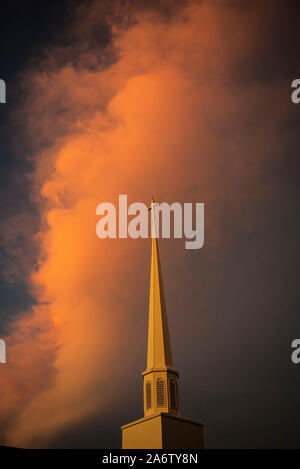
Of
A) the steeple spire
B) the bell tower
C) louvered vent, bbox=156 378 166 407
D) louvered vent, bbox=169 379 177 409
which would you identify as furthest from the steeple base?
the steeple spire

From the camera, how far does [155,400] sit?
3978cm

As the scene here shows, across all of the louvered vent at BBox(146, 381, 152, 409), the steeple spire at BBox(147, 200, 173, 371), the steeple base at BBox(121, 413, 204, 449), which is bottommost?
the steeple base at BBox(121, 413, 204, 449)

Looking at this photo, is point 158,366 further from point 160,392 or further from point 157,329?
point 157,329

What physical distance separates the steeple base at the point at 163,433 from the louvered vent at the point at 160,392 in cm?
144

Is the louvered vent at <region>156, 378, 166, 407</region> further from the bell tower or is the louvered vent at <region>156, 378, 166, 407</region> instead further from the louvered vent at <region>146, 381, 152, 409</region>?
the louvered vent at <region>146, 381, 152, 409</region>

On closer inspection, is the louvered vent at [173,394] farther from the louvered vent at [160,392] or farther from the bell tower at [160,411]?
the louvered vent at [160,392]

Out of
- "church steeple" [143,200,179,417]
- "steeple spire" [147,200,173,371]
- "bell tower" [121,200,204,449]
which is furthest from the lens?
"steeple spire" [147,200,173,371]

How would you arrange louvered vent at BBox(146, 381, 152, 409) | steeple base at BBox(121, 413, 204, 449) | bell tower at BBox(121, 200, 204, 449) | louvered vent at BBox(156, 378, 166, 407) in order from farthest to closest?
1. louvered vent at BBox(146, 381, 152, 409)
2. louvered vent at BBox(156, 378, 166, 407)
3. bell tower at BBox(121, 200, 204, 449)
4. steeple base at BBox(121, 413, 204, 449)

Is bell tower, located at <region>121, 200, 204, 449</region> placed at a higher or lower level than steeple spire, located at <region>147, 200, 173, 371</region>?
lower

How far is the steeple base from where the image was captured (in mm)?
37594

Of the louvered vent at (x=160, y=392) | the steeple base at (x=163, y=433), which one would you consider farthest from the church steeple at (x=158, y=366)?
the steeple base at (x=163, y=433)
